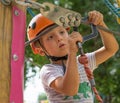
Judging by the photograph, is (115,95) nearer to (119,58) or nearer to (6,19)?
(119,58)

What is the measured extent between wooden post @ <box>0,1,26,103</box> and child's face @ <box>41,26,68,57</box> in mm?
574

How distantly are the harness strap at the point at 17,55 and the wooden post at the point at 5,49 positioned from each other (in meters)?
0.01

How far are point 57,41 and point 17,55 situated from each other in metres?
0.58

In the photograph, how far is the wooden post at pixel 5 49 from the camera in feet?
4.34

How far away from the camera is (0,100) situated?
131 centimetres

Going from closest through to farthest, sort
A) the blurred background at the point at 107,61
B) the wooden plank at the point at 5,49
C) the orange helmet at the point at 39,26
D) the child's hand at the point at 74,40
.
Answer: the wooden plank at the point at 5,49
the child's hand at the point at 74,40
the orange helmet at the point at 39,26
the blurred background at the point at 107,61

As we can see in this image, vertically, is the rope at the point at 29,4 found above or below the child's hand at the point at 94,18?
below

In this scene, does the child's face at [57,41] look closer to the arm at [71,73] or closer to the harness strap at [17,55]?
the arm at [71,73]

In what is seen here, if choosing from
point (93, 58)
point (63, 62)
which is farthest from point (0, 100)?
point (93, 58)

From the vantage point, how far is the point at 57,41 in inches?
76.2

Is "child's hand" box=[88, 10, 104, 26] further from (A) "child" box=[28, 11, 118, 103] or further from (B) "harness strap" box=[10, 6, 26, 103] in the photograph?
(B) "harness strap" box=[10, 6, 26, 103]

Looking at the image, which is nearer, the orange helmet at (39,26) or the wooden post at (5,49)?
the wooden post at (5,49)

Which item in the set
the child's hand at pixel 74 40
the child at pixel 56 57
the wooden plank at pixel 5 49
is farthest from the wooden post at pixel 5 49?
the child at pixel 56 57

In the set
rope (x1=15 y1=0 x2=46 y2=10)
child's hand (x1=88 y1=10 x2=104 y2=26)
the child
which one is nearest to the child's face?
the child
